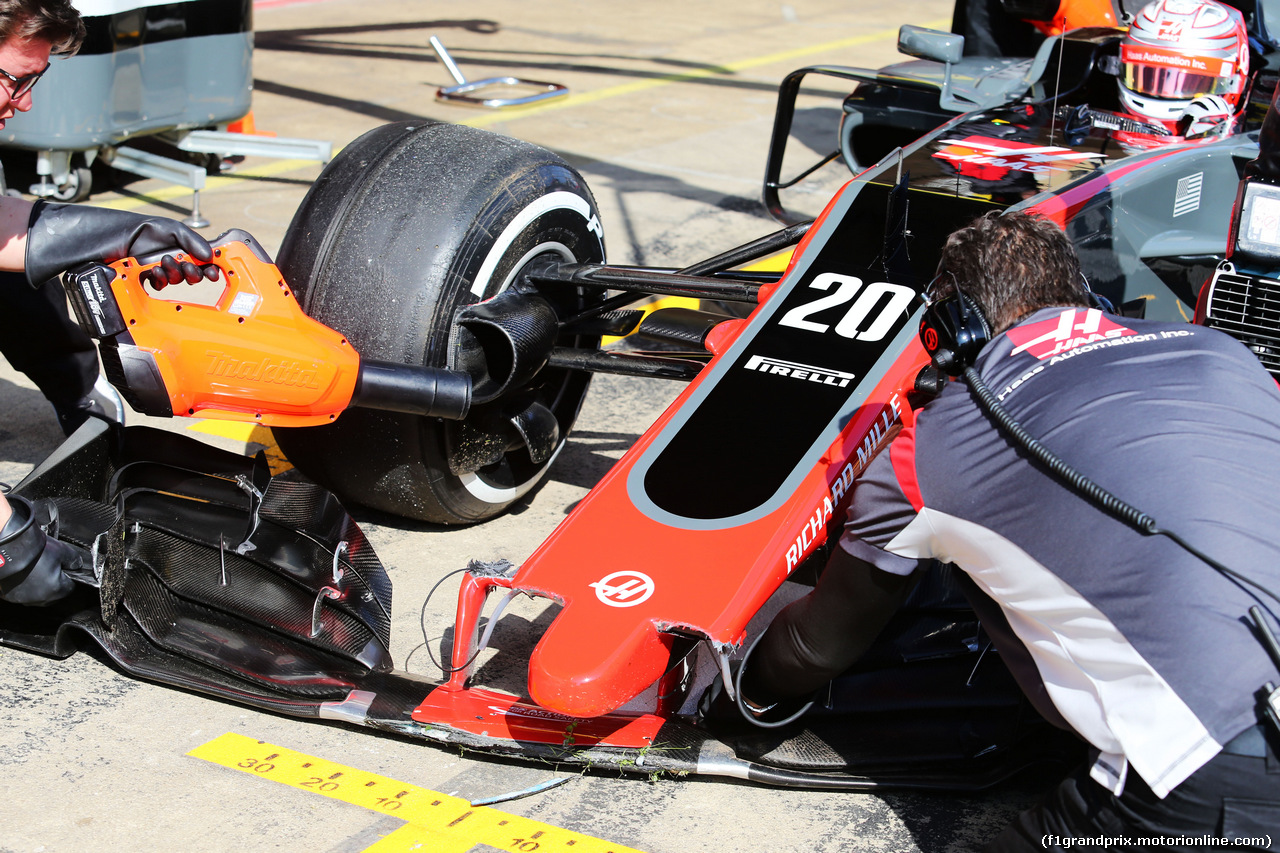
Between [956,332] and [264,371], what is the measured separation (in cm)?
164

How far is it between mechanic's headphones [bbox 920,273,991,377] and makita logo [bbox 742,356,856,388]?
0.77m

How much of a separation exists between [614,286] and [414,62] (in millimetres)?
8330

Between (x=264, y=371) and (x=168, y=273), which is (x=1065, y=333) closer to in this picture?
(x=264, y=371)

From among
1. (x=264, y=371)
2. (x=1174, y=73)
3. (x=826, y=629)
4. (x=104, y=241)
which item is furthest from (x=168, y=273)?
(x=1174, y=73)

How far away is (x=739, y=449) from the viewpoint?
117 inches

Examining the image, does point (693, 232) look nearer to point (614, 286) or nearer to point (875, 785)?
point (614, 286)

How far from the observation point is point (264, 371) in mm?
2969

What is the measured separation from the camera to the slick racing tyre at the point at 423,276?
3.34 m

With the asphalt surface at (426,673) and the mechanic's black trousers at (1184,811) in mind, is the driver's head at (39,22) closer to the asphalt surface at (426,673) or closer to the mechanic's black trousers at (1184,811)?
the asphalt surface at (426,673)

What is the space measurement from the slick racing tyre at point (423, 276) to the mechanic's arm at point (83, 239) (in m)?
0.46

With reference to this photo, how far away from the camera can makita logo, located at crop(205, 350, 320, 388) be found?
2.91 m

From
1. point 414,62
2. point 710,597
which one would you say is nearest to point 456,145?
point 710,597

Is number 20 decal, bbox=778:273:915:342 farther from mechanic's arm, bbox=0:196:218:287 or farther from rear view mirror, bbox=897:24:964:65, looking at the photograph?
rear view mirror, bbox=897:24:964:65

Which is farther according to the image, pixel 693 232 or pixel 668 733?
pixel 693 232
